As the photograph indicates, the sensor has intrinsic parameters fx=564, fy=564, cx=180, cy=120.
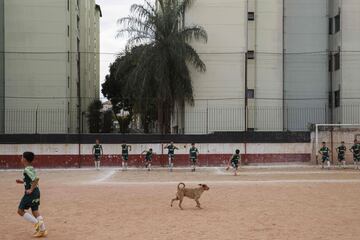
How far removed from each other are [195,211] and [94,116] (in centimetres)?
3716

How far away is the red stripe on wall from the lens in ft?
111

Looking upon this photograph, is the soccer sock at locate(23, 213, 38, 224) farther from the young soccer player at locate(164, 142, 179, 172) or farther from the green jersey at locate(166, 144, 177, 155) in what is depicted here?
the green jersey at locate(166, 144, 177, 155)

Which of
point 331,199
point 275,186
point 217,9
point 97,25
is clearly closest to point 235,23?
point 217,9

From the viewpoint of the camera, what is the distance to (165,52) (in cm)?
3703

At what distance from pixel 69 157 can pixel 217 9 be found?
14.1 m

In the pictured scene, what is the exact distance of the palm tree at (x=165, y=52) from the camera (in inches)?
1447

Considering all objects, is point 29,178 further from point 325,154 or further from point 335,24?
point 335,24

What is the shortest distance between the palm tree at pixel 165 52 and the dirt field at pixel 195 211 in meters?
13.9

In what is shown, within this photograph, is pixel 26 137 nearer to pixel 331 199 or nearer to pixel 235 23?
pixel 235 23

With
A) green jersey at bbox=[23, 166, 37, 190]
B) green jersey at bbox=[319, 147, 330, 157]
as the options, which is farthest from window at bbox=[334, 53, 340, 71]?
green jersey at bbox=[23, 166, 37, 190]

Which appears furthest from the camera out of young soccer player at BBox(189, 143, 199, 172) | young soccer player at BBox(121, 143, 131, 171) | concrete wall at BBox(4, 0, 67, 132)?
concrete wall at BBox(4, 0, 67, 132)

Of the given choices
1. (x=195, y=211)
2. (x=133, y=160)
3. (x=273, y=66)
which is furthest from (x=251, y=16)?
(x=195, y=211)

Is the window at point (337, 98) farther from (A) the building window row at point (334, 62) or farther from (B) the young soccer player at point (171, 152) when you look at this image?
(B) the young soccer player at point (171, 152)

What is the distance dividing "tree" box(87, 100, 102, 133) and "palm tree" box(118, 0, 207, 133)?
45.6ft
